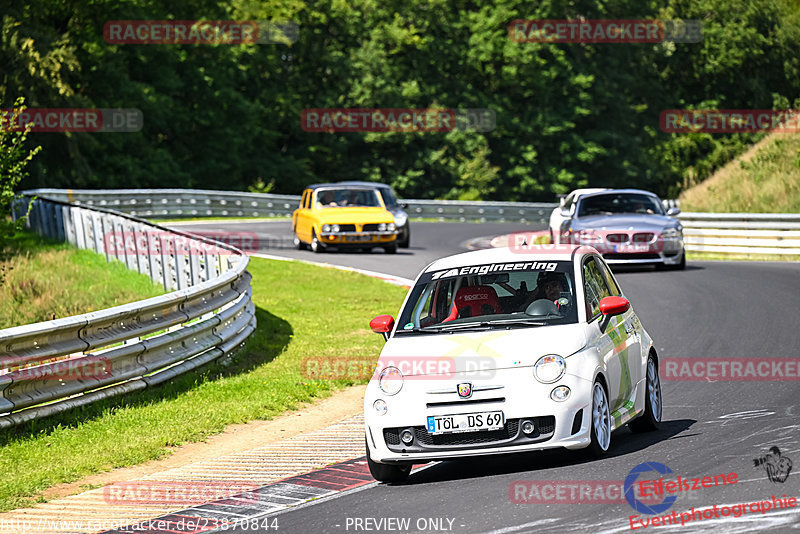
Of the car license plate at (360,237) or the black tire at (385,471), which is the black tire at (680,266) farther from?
the black tire at (385,471)

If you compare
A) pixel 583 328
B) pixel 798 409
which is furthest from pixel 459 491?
pixel 798 409

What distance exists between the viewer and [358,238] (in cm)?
2841

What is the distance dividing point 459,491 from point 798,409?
→ 378 centimetres

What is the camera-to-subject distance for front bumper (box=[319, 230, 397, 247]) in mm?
28297

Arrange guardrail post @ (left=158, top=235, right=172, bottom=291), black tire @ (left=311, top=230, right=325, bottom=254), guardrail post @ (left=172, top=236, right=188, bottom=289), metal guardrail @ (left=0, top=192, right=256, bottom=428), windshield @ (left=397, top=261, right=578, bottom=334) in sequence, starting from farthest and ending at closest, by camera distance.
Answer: black tire @ (left=311, top=230, right=325, bottom=254), guardrail post @ (left=158, top=235, right=172, bottom=291), guardrail post @ (left=172, top=236, right=188, bottom=289), metal guardrail @ (left=0, top=192, right=256, bottom=428), windshield @ (left=397, top=261, right=578, bottom=334)

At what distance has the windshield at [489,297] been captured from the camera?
30.9ft

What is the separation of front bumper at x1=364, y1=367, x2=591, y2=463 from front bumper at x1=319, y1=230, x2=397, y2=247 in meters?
19.6

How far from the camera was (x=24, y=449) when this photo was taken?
1026cm

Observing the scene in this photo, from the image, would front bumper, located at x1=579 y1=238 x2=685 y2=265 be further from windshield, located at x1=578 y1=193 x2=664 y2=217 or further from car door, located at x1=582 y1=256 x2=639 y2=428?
car door, located at x1=582 y1=256 x2=639 y2=428

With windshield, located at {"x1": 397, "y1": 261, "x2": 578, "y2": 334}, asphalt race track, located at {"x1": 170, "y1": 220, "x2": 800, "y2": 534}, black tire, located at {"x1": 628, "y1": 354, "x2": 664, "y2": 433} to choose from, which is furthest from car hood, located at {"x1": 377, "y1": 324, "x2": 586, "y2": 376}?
black tire, located at {"x1": 628, "y1": 354, "x2": 664, "y2": 433}

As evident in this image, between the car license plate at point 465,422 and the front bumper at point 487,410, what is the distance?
0.03 meters

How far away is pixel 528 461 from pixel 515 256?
5.85ft

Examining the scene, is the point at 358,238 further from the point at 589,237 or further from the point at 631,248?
the point at 631,248

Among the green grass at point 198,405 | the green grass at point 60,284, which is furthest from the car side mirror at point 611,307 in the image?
the green grass at point 60,284
